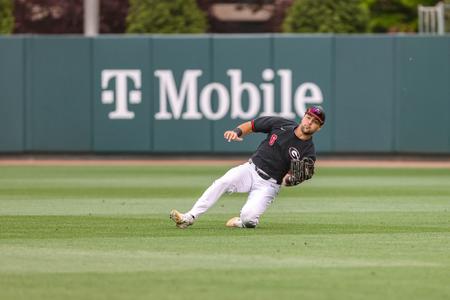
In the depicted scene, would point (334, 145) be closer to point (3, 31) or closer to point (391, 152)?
point (391, 152)

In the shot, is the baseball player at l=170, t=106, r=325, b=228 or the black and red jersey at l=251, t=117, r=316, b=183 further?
the black and red jersey at l=251, t=117, r=316, b=183

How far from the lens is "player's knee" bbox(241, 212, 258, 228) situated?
45.4 feet

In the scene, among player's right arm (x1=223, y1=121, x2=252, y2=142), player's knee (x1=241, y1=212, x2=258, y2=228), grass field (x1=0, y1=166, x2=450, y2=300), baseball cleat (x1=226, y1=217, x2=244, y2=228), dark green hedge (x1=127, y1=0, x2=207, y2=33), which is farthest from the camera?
dark green hedge (x1=127, y1=0, x2=207, y2=33)

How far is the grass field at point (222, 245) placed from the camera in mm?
9469

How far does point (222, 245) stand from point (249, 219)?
5.58 ft

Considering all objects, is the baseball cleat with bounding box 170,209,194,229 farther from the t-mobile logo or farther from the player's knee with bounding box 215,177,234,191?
the t-mobile logo

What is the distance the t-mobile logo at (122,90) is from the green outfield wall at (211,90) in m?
0.02

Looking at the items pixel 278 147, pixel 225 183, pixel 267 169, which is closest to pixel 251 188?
pixel 267 169

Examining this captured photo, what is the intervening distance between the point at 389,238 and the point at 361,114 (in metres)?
16.1

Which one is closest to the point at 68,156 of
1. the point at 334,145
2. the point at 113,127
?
the point at 113,127

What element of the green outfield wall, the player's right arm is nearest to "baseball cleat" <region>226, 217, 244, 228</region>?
the player's right arm

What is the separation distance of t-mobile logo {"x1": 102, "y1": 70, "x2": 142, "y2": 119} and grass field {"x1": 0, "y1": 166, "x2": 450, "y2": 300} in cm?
814

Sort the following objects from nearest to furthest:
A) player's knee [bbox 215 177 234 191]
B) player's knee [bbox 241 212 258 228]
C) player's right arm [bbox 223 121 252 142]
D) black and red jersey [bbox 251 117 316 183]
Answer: player's right arm [bbox 223 121 252 142]
player's knee [bbox 215 177 234 191]
black and red jersey [bbox 251 117 316 183]
player's knee [bbox 241 212 258 228]

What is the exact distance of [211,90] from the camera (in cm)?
2922
